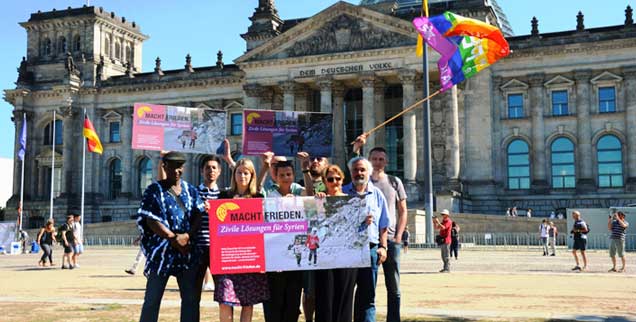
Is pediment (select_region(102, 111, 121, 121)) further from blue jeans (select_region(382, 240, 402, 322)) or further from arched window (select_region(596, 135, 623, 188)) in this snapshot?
blue jeans (select_region(382, 240, 402, 322))

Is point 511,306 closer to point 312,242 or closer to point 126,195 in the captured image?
point 312,242

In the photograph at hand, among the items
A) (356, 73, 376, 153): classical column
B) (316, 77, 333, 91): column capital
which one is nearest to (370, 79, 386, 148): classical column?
(356, 73, 376, 153): classical column

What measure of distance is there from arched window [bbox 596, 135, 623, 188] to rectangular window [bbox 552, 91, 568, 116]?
3514 millimetres

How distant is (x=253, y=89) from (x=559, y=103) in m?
24.2

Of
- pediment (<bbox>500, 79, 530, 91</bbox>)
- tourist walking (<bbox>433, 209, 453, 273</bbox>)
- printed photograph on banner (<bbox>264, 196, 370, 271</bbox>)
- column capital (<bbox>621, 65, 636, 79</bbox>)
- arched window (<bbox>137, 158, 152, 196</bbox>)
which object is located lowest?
tourist walking (<bbox>433, 209, 453, 273</bbox>)

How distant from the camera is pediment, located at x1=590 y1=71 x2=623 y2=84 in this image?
50.2 metres

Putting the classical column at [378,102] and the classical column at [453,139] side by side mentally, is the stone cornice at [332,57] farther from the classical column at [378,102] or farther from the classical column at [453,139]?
the classical column at [453,139]

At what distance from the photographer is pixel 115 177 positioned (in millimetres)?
67812

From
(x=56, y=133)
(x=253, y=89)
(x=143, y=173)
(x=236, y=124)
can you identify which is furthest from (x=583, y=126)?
(x=56, y=133)

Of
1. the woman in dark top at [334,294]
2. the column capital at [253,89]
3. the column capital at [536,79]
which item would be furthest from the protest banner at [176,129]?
the column capital at [253,89]

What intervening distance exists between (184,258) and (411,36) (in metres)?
46.3

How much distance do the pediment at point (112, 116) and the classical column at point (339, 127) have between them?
23.4 metres

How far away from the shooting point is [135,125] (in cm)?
1152

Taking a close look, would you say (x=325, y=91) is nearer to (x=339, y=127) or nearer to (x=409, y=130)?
(x=339, y=127)
